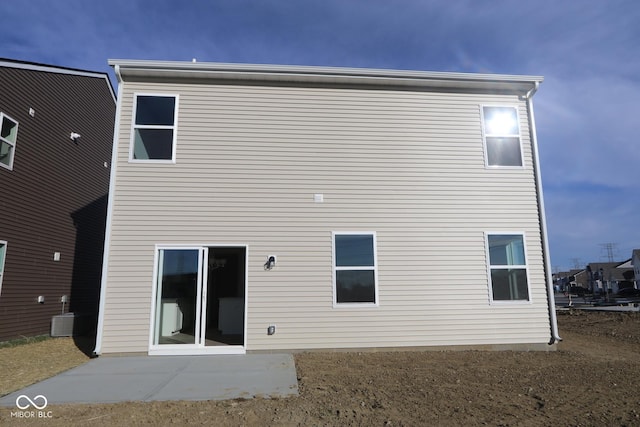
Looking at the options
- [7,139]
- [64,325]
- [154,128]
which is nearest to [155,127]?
[154,128]

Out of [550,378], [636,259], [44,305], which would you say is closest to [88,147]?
[44,305]

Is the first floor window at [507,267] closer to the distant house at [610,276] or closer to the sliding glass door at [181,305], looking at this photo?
the sliding glass door at [181,305]

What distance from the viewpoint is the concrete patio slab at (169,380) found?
479 cm

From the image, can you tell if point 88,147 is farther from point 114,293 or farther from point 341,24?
point 341,24

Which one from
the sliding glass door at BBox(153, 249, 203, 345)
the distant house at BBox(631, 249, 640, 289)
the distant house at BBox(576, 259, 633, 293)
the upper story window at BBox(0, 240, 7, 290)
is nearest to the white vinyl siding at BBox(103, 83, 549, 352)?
the sliding glass door at BBox(153, 249, 203, 345)

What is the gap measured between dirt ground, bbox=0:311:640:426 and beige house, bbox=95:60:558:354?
881 millimetres

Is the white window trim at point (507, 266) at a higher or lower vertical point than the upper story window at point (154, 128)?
lower

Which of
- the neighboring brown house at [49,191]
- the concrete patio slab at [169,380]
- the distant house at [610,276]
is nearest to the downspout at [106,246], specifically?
the concrete patio slab at [169,380]

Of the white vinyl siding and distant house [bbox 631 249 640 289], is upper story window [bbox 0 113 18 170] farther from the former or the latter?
distant house [bbox 631 249 640 289]

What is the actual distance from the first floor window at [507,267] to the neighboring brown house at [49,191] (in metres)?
10.1

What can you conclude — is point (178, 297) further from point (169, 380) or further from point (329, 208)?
point (329, 208)

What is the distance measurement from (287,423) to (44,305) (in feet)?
29.1

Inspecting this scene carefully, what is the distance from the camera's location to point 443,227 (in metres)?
7.95

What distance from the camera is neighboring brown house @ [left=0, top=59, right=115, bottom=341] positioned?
29.0 ft
